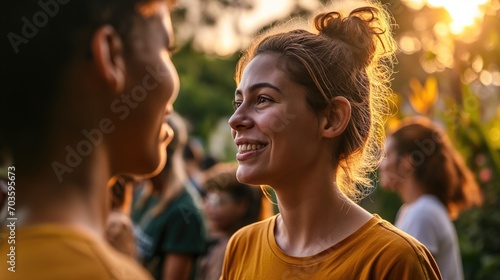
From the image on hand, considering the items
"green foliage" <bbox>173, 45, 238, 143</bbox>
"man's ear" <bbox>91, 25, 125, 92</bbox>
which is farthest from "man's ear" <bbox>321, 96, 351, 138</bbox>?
"green foliage" <bbox>173, 45, 238, 143</bbox>

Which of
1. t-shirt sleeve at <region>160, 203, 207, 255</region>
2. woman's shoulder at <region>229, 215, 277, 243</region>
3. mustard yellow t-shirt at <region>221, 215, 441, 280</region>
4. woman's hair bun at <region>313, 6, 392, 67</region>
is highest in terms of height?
woman's hair bun at <region>313, 6, 392, 67</region>

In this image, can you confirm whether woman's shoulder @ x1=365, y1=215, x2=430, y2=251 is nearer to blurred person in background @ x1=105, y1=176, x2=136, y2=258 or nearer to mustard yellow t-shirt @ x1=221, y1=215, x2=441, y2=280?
mustard yellow t-shirt @ x1=221, y1=215, x2=441, y2=280

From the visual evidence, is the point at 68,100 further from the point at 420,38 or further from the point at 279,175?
the point at 420,38

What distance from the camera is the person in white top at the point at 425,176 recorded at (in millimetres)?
4566

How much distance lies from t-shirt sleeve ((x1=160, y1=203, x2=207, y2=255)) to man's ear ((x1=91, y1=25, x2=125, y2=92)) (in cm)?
352

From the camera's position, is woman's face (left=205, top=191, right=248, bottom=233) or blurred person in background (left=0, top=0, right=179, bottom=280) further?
woman's face (left=205, top=191, right=248, bottom=233)

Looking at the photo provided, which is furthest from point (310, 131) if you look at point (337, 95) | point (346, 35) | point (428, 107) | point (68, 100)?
point (428, 107)

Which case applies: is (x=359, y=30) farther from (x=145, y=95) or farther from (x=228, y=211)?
(x=228, y=211)

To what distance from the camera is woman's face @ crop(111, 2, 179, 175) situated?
1332mm

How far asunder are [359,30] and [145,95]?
61.4 inches

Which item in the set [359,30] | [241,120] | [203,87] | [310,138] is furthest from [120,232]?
[203,87]

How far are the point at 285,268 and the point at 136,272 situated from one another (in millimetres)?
1374

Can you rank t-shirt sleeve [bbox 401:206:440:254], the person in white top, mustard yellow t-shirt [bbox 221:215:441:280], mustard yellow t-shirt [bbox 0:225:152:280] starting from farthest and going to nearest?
the person in white top
t-shirt sleeve [bbox 401:206:440:254]
mustard yellow t-shirt [bbox 221:215:441:280]
mustard yellow t-shirt [bbox 0:225:152:280]

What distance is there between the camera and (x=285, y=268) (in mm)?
2514
